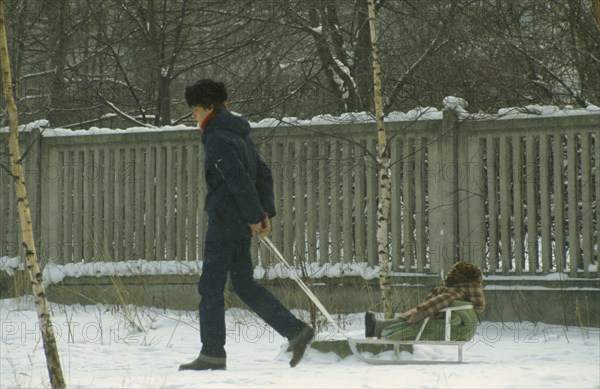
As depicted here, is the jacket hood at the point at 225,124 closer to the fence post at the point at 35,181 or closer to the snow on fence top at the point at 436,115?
the snow on fence top at the point at 436,115

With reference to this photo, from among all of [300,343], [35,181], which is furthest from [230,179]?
[35,181]

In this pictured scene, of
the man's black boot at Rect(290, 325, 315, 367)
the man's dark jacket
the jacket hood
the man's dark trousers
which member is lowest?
the man's black boot at Rect(290, 325, 315, 367)

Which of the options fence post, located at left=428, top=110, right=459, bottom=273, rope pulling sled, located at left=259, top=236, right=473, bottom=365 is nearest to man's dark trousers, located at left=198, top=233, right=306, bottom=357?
rope pulling sled, located at left=259, top=236, right=473, bottom=365

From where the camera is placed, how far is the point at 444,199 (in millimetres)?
8547

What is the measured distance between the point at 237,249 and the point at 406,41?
236 inches

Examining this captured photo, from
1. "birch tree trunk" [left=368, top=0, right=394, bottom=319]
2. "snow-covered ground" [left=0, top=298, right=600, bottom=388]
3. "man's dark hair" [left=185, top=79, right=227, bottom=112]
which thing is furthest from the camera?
"birch tree trunk" [left=368, top=0, right=394, bottom=319]

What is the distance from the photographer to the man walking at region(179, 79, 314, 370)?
20.4 feet

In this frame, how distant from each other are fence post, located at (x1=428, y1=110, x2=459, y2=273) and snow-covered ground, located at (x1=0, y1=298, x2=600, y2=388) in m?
0.72

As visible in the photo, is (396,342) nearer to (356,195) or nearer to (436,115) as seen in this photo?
(356,195)

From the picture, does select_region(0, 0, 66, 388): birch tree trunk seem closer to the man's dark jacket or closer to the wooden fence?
the man's dark jacket

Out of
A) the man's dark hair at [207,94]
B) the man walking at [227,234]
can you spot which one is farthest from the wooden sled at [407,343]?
the man's dark hair at [207,94]

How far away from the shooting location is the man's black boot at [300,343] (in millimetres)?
6312

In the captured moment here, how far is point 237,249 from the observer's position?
6363 mm

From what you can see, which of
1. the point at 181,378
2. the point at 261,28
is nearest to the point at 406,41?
the point at 261,28
